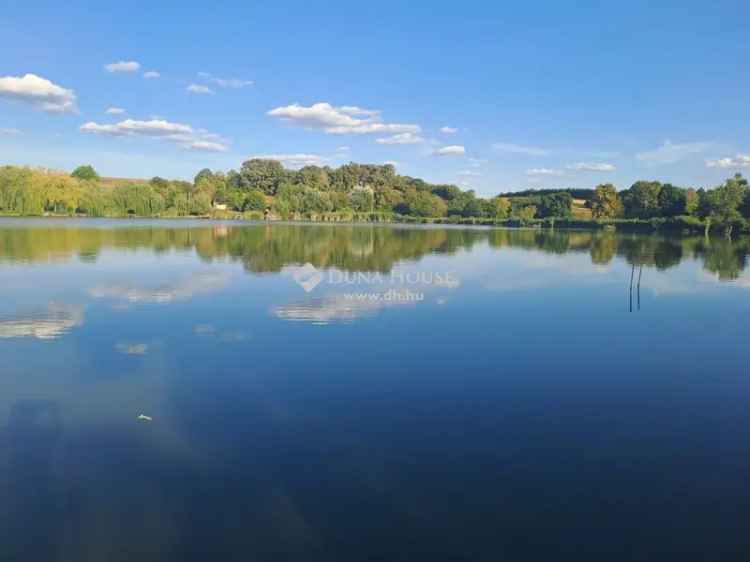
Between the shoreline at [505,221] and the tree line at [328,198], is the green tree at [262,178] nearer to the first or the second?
the tree line at [328,198]

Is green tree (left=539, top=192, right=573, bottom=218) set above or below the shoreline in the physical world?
above

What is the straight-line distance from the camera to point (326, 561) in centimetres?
441

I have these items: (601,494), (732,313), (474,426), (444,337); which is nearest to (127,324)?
(444,337)

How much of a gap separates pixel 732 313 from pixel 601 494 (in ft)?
45.3

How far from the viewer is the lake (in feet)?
15.6

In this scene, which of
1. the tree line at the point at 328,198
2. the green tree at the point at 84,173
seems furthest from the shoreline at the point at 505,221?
the green tree at the point at 84,173

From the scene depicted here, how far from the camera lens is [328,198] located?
103000 mm

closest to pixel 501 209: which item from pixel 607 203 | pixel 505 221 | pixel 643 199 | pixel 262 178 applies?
pixel 505 221

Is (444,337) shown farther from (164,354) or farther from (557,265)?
(557,265)

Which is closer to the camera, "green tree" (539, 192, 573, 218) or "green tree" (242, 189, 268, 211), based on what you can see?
"green tree" (242, 189, 268, 211)

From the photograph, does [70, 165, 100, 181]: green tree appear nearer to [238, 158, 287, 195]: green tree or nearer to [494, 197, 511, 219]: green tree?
[238, 158, 287, 195]: green tree

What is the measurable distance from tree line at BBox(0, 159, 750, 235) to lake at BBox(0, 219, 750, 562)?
226ft

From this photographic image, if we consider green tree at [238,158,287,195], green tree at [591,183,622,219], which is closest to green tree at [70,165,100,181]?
green tree at [238,158,287,195]

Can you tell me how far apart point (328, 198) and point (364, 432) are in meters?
98.3
